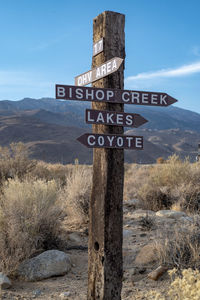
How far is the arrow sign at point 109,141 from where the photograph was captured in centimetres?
407

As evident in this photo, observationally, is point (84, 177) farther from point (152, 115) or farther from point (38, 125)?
→ point (152, 115)

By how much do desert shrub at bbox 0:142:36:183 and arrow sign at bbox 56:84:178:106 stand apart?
7.92 metres

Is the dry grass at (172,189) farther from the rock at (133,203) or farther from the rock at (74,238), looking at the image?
the rock at (74,238)

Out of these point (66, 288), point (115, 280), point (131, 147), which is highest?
point (131, 147)

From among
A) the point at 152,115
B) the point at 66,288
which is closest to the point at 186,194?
the point at 66,288

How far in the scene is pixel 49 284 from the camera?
18.3ft

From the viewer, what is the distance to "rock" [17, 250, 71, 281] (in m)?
5.76

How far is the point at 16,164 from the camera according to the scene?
12.5 meters

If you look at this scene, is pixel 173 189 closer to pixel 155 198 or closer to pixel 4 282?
pixel 155 198

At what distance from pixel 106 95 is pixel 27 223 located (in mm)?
3292

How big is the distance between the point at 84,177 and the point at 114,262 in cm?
534

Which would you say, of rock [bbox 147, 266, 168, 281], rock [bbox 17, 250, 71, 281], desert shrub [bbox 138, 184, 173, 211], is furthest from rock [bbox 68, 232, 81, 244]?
desert shrub [bbox 138, 184, 173, 211]

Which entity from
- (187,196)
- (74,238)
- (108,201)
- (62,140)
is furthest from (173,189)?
(62,140)

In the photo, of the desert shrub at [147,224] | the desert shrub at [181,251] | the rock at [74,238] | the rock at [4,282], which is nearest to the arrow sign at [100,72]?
the desert shrub at [181,251]
